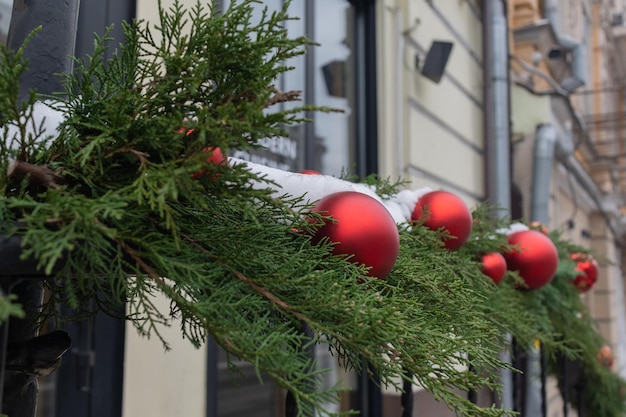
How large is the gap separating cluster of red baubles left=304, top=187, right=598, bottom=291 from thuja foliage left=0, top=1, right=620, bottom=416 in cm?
11

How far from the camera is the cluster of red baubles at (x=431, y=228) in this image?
880 millimetres

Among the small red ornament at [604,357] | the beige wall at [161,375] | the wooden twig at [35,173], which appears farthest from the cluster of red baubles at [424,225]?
the beige wall at [161,375]

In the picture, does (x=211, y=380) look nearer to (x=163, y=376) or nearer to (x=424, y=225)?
(x=163, y=376)

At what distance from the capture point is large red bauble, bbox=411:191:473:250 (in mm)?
1396

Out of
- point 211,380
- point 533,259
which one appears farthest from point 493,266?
point 211,380

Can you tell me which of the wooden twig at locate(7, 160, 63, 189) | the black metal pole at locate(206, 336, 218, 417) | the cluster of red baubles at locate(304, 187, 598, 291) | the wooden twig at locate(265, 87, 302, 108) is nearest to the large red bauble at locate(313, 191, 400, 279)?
the cluster of red baubles at locate(304, 187, 598, 291)

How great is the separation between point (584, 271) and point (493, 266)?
1.22 m

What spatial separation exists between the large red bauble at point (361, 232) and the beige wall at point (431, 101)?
2.28 m

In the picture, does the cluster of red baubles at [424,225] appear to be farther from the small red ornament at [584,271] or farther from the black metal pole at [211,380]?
the black metal pole at [211,380]

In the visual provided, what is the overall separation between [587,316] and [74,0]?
224 cm

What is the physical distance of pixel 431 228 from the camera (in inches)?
55.8

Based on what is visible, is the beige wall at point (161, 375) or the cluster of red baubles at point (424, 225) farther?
the beige wall at point (161, 375)

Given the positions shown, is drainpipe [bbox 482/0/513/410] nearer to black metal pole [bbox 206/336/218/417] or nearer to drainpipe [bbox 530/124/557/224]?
drainpipe [bbox 530/124/557/224]

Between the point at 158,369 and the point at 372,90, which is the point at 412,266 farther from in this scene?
the point at 372,90
